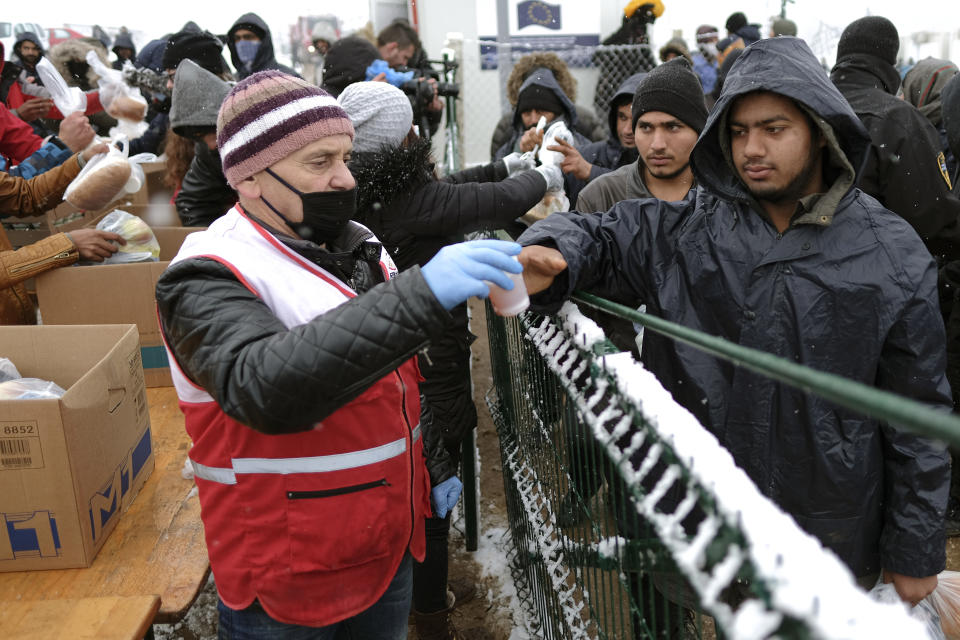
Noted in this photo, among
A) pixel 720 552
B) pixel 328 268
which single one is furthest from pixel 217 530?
pixel 720 552

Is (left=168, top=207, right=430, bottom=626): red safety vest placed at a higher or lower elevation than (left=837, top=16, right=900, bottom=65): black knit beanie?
lower

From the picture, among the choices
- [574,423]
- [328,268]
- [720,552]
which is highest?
[328,268]

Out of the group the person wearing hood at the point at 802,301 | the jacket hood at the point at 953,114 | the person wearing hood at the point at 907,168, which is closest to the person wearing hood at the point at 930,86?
the jacket hood at the point at 953,114

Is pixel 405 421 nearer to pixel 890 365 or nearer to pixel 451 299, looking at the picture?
pixel 451 299

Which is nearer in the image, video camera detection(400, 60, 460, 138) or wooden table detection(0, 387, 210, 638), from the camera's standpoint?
wooden table detection(0, 387, 210, 638)

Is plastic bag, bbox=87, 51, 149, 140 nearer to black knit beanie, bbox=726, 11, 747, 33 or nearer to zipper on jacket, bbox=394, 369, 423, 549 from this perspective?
zipper on jacket, bbox=394, 369, 423, 549

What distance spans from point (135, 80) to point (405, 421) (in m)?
4.32

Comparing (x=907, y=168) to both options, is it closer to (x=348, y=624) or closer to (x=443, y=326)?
(x=443, y=326)

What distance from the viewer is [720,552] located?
2.84ft

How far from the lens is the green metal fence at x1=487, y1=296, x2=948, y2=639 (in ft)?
2.38

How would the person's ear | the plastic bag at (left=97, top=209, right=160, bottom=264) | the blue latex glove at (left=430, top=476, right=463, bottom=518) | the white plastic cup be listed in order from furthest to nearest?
the plastic bag at (left=97, top=209, right=160, bottom=264)
the blue latex glove at (left=430, top=476, right=463, bottom=518)
the person's ear
the white plastic cup

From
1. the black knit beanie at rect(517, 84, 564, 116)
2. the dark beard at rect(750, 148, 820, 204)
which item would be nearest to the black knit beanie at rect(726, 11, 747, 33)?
the black knit beanie at rect(517, 84, 564, 116)

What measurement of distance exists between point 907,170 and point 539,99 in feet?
7.14

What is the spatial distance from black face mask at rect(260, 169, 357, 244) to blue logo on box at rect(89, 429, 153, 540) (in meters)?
0.96
